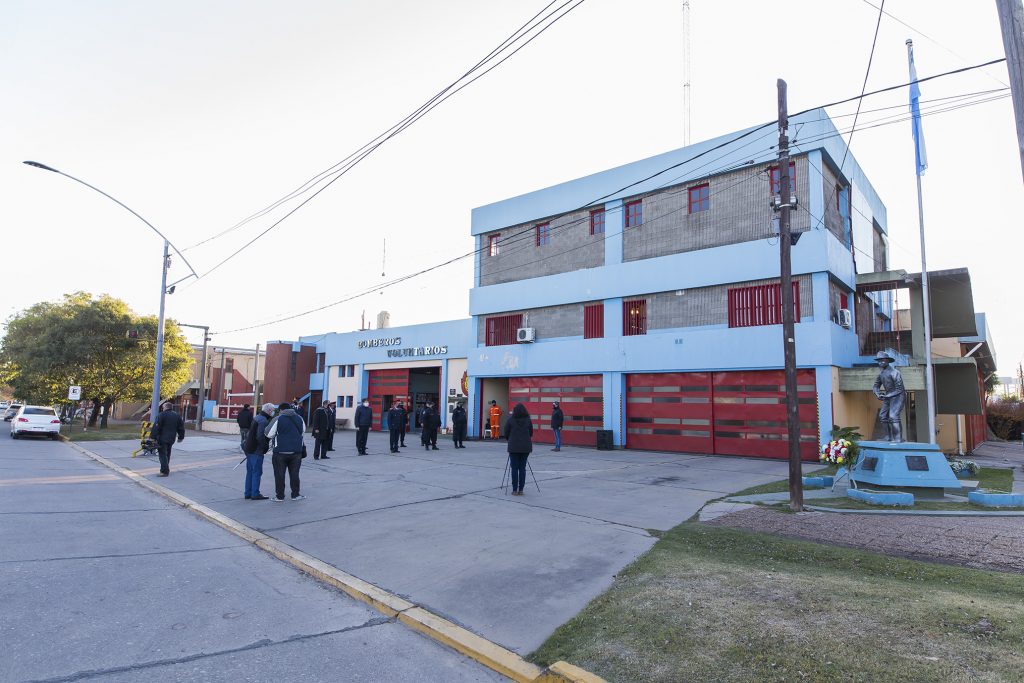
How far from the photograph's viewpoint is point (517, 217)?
89.2ft

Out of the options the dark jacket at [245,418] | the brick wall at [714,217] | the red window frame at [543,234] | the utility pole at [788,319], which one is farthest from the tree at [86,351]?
the utility pole at [788,319]

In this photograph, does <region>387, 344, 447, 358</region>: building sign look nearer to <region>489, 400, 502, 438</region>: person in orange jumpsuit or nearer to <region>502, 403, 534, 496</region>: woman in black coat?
<region>489, 400, 502, 438</region>: person in orange jumpsuit

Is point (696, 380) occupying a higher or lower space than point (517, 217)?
lower

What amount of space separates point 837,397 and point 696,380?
442cm

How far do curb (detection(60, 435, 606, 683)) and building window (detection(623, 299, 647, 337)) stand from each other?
Result: 1682 cm

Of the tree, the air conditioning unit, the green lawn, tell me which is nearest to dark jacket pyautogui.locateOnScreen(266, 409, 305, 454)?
the green lawn

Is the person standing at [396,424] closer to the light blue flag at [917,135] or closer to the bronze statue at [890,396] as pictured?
the bronze statue at [890,396]

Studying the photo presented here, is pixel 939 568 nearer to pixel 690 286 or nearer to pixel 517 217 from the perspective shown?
pixel 690 286

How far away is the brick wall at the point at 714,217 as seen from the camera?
19.5m

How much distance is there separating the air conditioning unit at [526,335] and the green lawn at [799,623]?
19292 mm

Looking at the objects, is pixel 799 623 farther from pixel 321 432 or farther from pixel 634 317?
pixel 634 317

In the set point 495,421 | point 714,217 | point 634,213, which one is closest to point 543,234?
point 634,213

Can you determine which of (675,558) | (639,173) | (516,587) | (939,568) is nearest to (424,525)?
(516,587)

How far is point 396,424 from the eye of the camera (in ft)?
65.9
